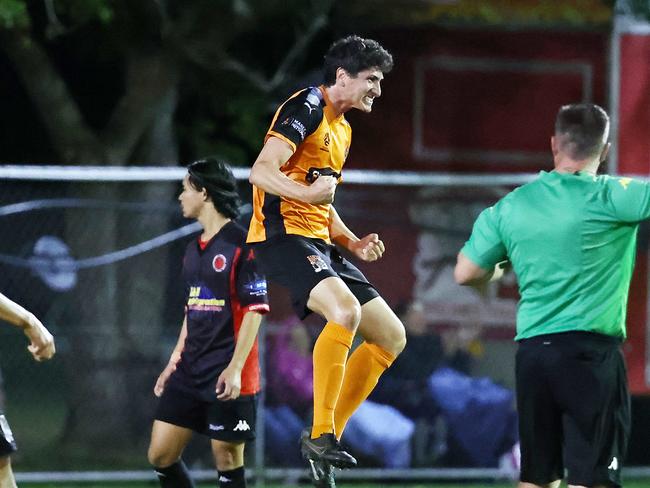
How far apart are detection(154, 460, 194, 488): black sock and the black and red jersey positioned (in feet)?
1.71

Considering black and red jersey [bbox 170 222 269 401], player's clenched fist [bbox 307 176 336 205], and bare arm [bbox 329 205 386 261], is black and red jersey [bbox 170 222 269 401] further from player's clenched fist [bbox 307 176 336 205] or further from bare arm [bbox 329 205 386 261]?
player's clenched fist [bbox 307 176 336 205]

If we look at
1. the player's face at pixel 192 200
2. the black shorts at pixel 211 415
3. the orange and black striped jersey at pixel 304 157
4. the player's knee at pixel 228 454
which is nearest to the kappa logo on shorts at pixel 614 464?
the orange and black striped jersey at pixel 304 157

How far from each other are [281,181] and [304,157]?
444 mm

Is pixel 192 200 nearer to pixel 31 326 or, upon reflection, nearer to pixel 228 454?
pixel 228 454

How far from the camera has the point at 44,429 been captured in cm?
1205

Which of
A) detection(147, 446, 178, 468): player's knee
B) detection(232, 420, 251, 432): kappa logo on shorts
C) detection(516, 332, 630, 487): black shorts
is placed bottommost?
detection(147, 446, 178, 468): player's knee

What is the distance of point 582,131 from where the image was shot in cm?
665

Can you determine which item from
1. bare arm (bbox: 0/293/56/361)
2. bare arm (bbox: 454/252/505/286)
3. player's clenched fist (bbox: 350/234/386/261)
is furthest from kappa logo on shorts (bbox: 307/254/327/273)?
bare arm (bbox: 0/293/56/361)

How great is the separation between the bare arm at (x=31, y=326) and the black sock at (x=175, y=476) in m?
1.85

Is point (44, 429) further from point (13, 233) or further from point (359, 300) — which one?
point (359, 300)

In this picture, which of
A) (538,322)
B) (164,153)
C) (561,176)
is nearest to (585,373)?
(538,322)

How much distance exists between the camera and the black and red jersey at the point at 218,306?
27.7ft

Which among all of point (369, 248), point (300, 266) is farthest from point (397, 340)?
point (300, 266)

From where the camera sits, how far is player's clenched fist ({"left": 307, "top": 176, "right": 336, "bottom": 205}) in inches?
281
